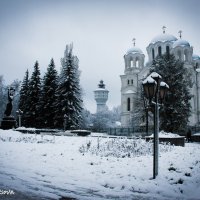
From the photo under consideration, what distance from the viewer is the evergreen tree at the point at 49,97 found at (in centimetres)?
3738

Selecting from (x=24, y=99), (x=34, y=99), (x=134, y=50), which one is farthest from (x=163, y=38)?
(x=24, y=99)

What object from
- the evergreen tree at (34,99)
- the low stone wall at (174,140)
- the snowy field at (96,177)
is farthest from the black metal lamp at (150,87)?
the evergreen tree at (34,99)

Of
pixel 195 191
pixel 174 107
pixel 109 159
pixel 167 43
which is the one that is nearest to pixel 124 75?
pixel 167 43

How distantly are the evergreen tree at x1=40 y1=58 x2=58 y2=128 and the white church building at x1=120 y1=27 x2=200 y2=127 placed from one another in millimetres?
13290

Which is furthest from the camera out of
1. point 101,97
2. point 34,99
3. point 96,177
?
point 101,97

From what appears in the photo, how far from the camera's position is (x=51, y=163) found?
8.26 m

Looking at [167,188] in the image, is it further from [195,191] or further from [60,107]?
[60,107]

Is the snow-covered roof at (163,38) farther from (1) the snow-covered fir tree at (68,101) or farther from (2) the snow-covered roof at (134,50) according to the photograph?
(1) the snow-covered fir tree at (68,101)

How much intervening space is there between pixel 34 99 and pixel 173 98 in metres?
21.7

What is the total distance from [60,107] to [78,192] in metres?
30.8

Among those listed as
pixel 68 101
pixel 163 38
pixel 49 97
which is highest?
pixel 163 38

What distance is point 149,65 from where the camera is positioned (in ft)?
150

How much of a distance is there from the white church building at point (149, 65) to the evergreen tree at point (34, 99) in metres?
15.1

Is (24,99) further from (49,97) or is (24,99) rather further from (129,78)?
(129,78)
